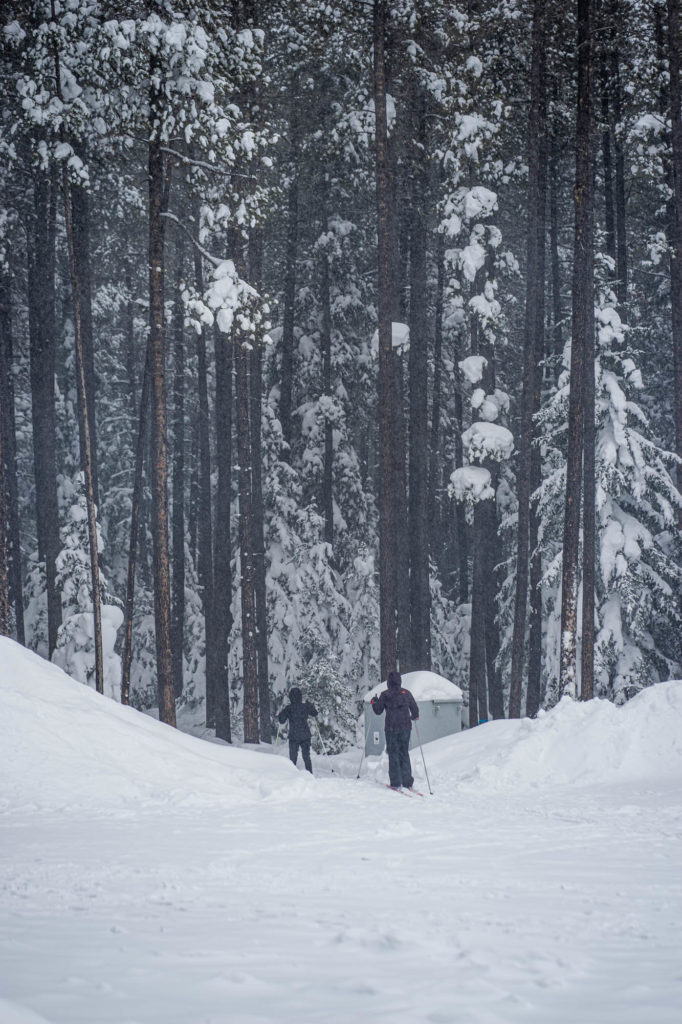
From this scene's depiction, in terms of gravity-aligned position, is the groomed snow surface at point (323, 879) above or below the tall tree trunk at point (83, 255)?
below

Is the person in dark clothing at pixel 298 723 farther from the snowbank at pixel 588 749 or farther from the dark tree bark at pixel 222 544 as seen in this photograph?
the dark tree bark at pixel 222 544

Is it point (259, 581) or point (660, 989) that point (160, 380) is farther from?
point (660, 989)

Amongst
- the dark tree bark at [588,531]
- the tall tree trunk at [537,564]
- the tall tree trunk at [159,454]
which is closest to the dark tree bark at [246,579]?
the tall tree trunk at [159,454]

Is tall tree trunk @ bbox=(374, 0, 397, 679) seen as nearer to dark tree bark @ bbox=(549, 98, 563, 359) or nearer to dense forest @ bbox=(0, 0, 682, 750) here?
dense forest @ bbox=(0, 0, 682, 750)

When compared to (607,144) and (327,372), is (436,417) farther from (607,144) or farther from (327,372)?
(607,144)


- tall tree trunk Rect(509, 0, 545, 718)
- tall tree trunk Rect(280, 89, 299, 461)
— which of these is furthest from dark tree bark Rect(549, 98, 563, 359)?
tall tree trunk Rect(280, 89, 299, 461)

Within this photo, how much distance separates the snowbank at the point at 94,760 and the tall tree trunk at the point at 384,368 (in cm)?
563

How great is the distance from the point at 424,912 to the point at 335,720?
62.7 ft

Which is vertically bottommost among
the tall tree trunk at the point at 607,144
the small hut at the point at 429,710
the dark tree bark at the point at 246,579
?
the small hut at the point at 429,710

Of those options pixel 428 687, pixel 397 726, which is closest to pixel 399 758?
pixel 397 726

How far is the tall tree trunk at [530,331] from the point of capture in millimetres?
20594

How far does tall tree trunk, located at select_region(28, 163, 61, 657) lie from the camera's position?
22.3 metres

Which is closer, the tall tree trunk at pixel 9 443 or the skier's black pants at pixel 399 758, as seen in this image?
the skier's black pants at pixel 399 758

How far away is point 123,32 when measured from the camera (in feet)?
50.5
